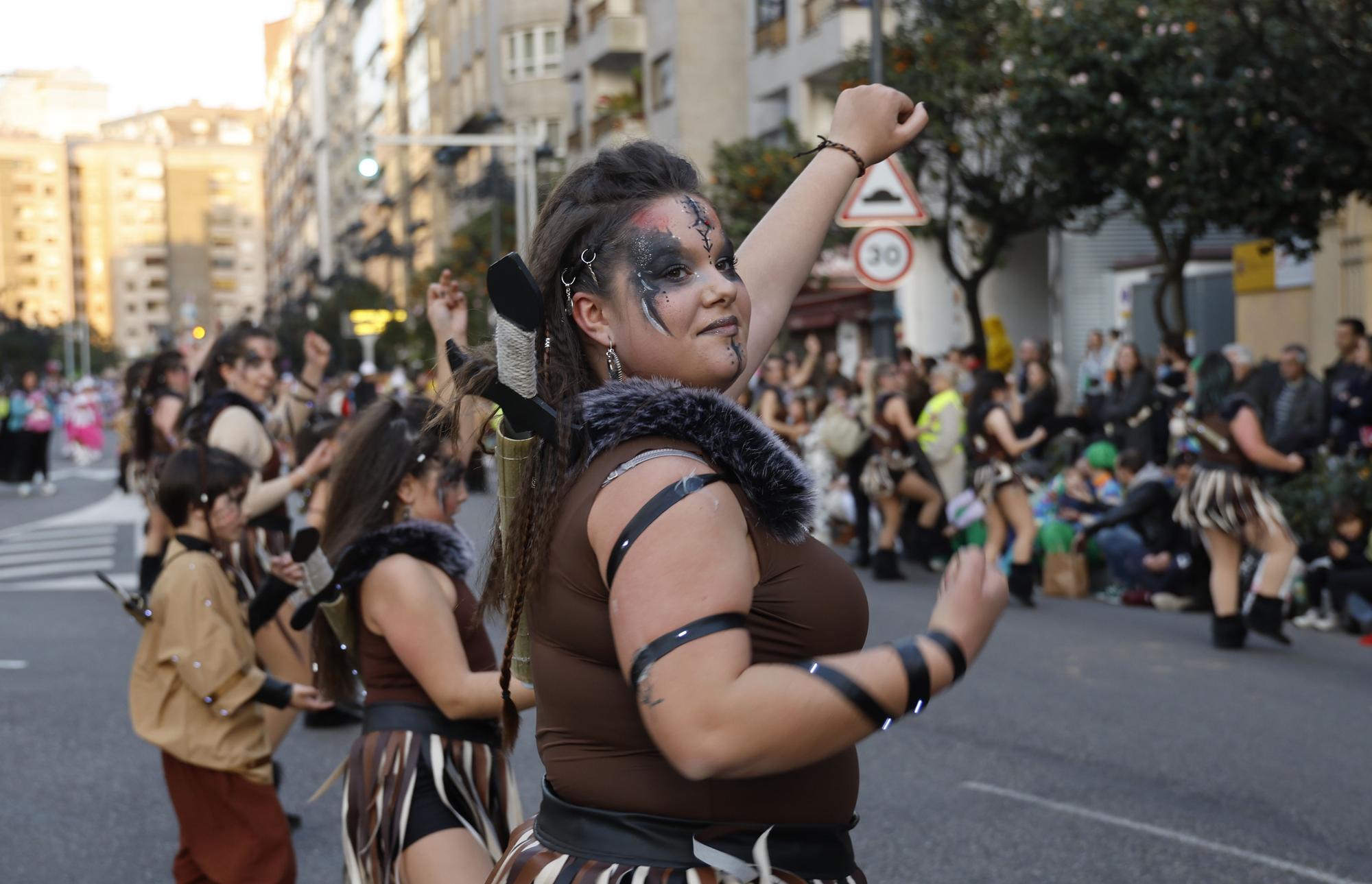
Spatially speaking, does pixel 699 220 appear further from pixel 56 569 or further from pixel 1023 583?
pixel 56 569

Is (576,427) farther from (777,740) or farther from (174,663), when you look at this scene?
(174,663)

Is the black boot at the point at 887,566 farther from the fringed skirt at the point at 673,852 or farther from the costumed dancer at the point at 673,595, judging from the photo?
the fringed skirt at the point at 673,852

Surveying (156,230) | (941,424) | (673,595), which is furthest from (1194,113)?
(156,230)

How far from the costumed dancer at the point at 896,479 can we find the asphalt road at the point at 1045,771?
10.6 feet

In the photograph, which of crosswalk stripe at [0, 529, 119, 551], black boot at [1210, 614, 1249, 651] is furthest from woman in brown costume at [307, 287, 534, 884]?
crosswalk stripe at [0, 529, 119, 551]

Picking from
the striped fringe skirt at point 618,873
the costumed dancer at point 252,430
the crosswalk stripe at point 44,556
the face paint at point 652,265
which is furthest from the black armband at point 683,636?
the crosswalk stripe at point 44,556

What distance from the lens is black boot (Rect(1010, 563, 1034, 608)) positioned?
1221cm

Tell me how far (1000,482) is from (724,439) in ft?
35.8

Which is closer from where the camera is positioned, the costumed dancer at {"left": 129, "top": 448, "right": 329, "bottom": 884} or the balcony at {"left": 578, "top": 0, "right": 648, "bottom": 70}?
the costumed dancer at {"left": 129, "top": 448, "right": 329, "bottom": 884}

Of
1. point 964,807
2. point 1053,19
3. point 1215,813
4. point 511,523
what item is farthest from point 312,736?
point 1053,19

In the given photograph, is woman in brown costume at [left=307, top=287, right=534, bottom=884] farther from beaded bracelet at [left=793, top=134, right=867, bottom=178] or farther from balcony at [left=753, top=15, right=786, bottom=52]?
balcony at [left=753, top=15, right=786, bottom=52]

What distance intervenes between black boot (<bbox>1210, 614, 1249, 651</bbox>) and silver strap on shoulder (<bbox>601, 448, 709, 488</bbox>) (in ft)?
28.8

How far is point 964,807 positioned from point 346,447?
336cm

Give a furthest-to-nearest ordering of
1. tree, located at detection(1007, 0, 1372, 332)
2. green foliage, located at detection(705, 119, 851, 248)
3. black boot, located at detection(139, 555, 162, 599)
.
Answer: green foliage, located at detection(705, 119, 851, 248)
tree, located at detection(1007, 0, 1372, 332)
black boot, located at detection(139, 555, 162, 599)
